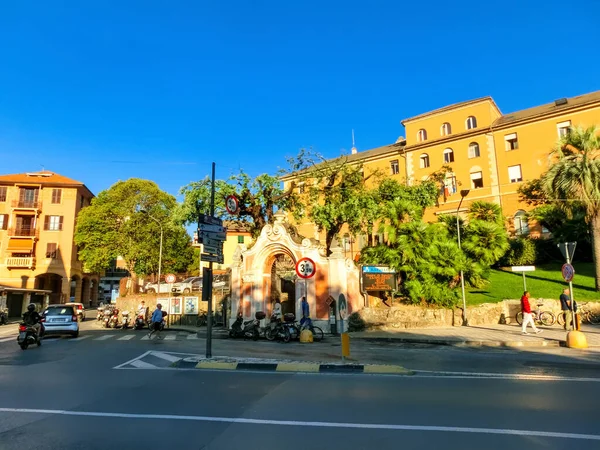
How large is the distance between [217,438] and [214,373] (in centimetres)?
527

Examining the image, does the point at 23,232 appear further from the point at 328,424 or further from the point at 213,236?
the point at 328,424

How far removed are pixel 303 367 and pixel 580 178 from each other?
21.5 meters

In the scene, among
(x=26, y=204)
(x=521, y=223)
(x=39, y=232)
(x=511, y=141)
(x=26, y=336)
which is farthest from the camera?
(x=26, y=204)

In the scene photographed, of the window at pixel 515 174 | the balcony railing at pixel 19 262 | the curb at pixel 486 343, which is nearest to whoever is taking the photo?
the curb at pixel 486 343

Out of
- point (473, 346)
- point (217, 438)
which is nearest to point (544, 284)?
point (473, 346)

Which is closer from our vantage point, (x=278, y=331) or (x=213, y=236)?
(x=213, y=236)

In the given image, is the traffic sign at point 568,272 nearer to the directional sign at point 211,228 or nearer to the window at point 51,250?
the directional sign at point 211,228

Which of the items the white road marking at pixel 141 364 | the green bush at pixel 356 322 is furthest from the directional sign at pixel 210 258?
the green bush at pixel 356 322

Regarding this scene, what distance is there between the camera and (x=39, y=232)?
165 feet

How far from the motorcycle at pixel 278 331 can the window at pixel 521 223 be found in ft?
105

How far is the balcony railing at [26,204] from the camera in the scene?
50.4 meters

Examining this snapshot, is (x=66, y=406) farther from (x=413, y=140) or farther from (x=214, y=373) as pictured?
(x=413, y=140)

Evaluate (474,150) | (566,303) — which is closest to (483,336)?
(566,303)

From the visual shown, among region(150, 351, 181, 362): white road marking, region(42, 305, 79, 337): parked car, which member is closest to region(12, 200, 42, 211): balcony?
region(42, 305, 79, 337): parked car
